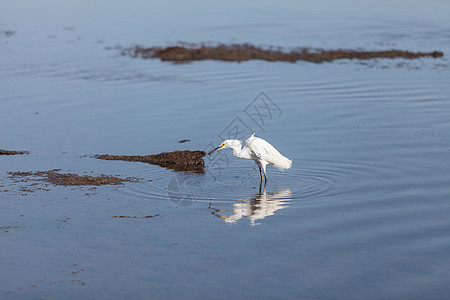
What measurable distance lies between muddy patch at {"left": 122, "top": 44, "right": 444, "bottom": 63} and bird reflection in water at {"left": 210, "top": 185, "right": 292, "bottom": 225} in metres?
12.6

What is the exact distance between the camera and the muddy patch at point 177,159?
1237 centimetres

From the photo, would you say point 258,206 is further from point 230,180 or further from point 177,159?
point 177,159

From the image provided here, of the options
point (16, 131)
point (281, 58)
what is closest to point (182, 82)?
point (281, 58)

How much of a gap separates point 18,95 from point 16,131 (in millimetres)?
4231

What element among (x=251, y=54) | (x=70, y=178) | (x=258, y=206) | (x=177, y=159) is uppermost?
(x=251, y=54)

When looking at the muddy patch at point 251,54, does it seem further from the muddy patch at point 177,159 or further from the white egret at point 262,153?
the white egret at point 262,153

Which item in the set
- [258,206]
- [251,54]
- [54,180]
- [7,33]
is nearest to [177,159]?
[54,180]

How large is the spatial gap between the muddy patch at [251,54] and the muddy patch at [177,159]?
11.1 metres

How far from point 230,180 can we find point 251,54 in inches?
503

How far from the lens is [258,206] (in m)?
10.1

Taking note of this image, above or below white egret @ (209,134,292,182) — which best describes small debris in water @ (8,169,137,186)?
below

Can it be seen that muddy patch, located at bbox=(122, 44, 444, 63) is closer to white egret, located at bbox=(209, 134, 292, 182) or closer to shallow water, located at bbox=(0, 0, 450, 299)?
shallow water, located at bbox=(0, 0, 450, 299)

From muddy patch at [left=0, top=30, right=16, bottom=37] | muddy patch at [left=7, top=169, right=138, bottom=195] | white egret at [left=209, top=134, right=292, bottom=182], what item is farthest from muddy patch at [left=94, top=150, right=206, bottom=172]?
muddy patch at [left=0, top=30, right=16, bottom=37]

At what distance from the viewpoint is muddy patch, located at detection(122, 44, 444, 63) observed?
75.4 feet
